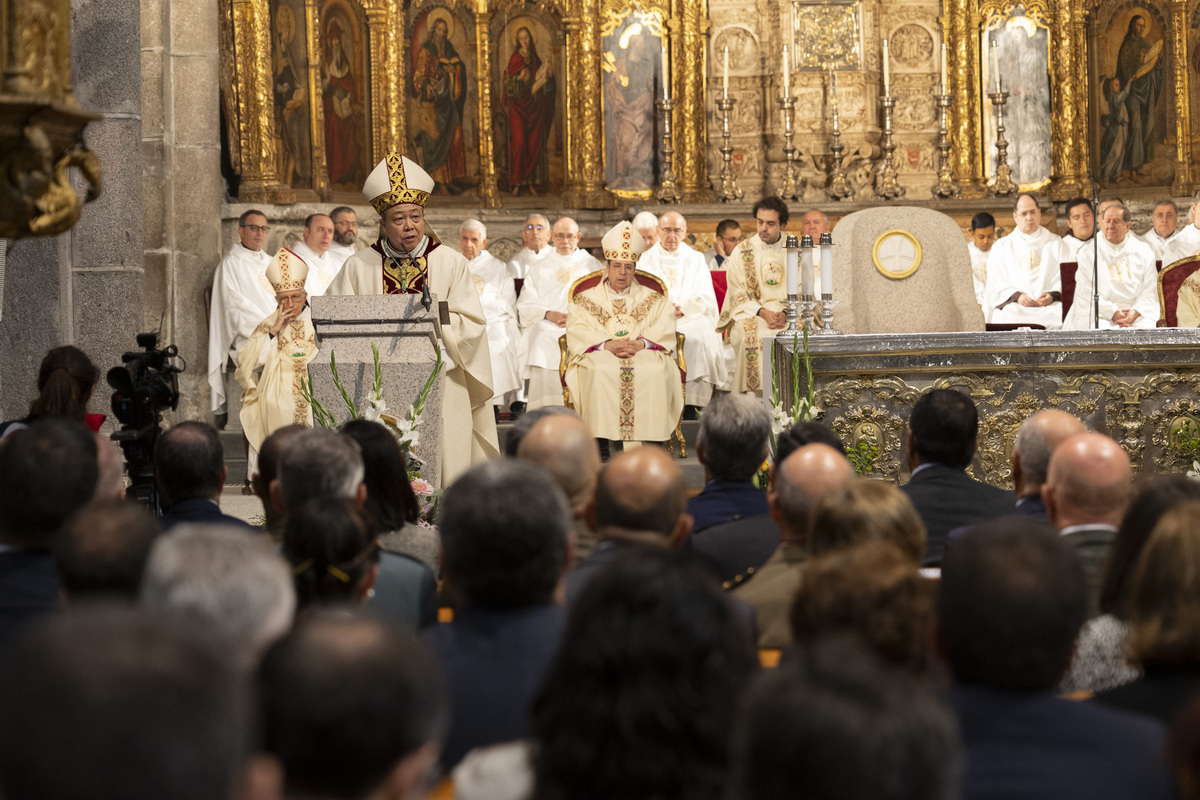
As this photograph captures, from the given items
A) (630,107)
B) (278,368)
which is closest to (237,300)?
(278,368)

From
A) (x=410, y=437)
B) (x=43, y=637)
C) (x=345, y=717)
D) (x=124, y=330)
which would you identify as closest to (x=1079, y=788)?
(x=345, y=717)

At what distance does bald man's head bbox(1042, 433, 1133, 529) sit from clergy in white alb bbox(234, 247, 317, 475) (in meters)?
6.26

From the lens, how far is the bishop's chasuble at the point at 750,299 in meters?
10.8

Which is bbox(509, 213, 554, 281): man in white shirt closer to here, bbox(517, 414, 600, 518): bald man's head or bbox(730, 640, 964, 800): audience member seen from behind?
bbox(517, 414, 600, 518): bald man's head

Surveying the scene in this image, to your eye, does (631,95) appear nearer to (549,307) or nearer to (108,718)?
(549,307)

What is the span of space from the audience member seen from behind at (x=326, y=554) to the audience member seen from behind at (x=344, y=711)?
129 centimetres

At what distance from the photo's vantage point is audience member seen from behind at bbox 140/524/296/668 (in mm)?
2039

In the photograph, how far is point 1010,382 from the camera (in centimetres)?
764

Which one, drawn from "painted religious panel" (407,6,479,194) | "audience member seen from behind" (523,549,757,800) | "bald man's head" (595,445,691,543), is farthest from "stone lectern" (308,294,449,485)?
"painted religious panel" (407,6,479,194)

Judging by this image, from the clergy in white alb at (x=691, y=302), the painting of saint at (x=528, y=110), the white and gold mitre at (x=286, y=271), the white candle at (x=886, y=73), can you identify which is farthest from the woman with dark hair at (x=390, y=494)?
the white candle at (x=886, y=73)

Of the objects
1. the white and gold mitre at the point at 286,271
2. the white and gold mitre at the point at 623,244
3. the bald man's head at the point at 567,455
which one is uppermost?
the white and gold mitre at the point at 623,244

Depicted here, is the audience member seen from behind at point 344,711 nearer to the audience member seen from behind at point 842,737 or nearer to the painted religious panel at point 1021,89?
the audience member seen from behind at point 842,737

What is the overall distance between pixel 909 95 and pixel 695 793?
1311cm

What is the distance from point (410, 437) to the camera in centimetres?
613
